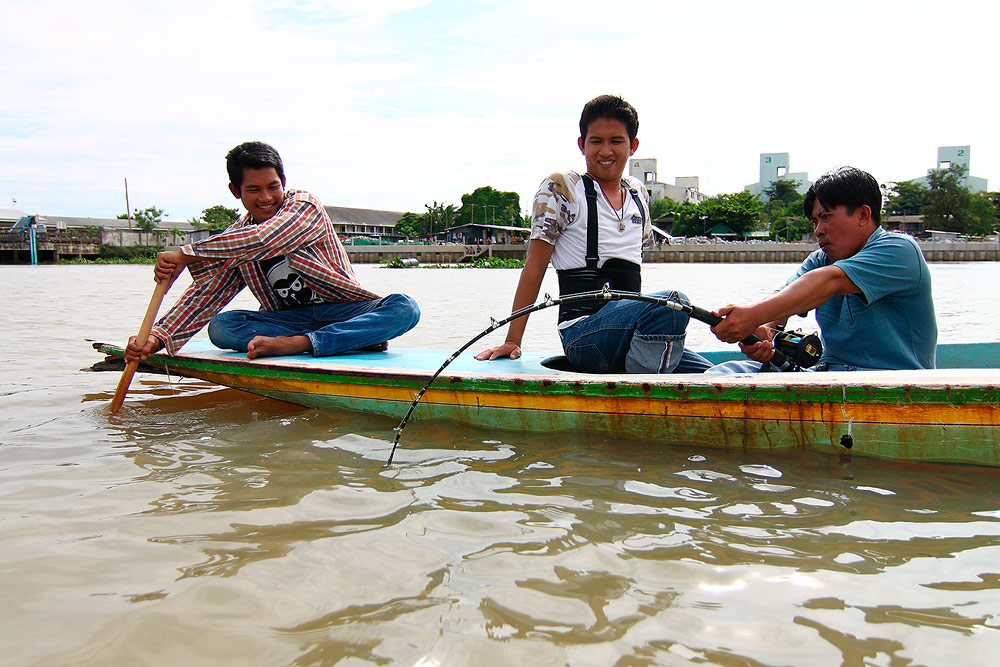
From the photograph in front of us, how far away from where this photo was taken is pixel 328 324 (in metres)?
4.31

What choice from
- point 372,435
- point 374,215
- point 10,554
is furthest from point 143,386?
point 374,215

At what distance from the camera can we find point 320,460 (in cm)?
300

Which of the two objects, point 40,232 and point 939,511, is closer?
point 939,511

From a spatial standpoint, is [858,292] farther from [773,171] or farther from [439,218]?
[773,171]

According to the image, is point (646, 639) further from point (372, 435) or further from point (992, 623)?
point (372, 435)

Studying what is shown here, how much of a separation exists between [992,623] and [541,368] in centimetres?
209

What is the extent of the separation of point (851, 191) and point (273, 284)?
323 centimetres

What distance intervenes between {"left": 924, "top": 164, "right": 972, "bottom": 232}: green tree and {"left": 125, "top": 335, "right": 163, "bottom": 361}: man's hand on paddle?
2643 inches

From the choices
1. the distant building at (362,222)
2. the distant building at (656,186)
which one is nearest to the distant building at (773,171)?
the distant building at (656,186)

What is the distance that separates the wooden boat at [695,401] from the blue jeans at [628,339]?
0.18 metres

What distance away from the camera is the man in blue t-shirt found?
265 cm

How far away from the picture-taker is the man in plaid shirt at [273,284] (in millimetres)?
3828

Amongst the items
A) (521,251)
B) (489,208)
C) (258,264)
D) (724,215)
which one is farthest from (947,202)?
(258,264)

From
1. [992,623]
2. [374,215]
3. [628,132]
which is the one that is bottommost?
[992,623]
